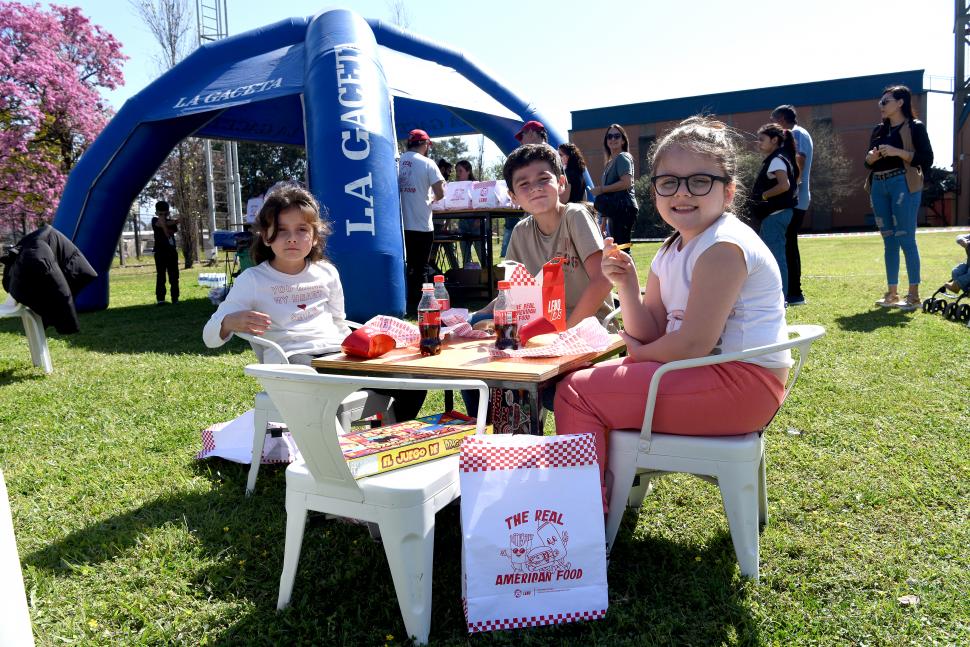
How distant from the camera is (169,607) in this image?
2.21 m

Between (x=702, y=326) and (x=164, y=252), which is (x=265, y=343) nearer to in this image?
(x=702, y=326)

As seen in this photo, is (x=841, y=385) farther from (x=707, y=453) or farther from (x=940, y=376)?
(x=707, y=453)

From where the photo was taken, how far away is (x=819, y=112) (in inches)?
1430

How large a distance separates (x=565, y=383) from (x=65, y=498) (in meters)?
2.37

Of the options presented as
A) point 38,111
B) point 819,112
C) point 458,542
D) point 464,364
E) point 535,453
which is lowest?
point 458,542

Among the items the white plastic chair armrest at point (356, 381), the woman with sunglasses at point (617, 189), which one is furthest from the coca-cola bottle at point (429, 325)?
the woman with sunglasses at point (617, 189)

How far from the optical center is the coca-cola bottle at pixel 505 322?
261 cm

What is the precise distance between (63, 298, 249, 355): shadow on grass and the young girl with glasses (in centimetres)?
484

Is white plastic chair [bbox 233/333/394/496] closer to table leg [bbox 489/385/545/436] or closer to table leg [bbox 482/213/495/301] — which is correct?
table leg [bbox 489/385/545/436]

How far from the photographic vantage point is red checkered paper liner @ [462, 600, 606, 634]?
75.2 inches

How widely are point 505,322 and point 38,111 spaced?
681 inches

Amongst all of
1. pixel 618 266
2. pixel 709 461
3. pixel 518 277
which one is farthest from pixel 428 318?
pixel 709 461

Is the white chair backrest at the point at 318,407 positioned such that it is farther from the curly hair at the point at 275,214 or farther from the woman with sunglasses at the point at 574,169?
the woman with sunglasses at the point at 574,169

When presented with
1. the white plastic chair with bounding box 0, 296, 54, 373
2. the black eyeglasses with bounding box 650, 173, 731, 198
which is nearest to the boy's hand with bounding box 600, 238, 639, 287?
the black eyeglasses with bounding box 650, 173, 731, 198
